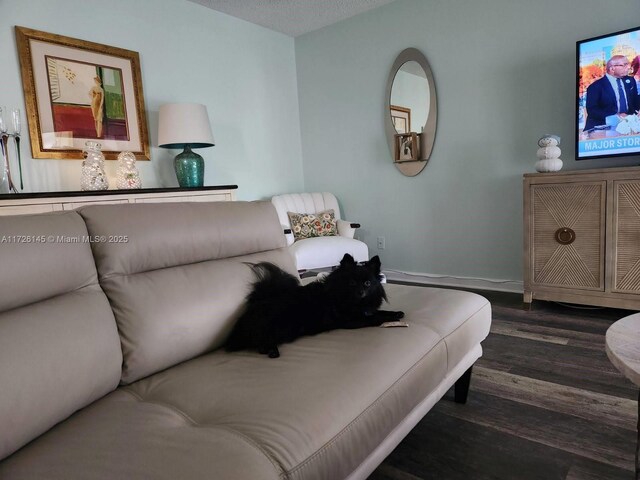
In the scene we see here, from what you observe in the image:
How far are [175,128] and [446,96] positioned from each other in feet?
7.48

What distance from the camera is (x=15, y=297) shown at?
95 cm

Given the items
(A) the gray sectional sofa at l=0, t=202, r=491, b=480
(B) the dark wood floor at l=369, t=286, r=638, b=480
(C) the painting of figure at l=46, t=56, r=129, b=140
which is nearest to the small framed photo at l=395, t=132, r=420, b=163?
(B) the dark wood floor at l=369, t=286, r=638, b=480

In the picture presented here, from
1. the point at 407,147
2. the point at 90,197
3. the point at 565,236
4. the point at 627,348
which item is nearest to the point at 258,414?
the point at 627,348

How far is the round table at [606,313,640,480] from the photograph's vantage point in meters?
0.92

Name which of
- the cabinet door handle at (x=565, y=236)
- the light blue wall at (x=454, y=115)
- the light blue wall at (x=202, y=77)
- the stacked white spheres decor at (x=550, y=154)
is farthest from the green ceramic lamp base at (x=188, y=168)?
the cabinet door handle at (x=565, y=236)

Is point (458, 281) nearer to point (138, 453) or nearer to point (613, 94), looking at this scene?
point (613, 94)

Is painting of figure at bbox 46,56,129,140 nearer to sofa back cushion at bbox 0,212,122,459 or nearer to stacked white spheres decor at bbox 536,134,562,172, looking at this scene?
sofa back cushion at bbox 0,212,122,459

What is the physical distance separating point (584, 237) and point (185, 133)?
288cm

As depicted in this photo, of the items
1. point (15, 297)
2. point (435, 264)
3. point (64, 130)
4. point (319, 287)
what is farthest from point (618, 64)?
point (64, 130)

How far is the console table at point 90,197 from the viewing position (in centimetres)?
236

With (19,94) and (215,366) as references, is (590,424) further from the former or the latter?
(19,94)

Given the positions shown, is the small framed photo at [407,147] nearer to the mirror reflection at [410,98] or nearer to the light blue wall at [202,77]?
the mirror reflection at [410,98]

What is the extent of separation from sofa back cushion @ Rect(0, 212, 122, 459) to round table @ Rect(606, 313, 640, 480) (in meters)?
1.24

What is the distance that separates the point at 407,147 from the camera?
148 inches
